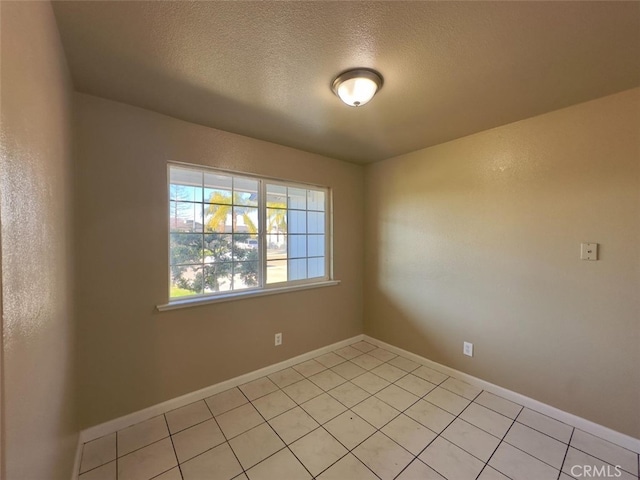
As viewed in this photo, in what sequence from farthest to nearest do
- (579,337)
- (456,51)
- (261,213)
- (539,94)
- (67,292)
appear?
(261,213), (579,337), (539,94), (67,292), (456,51)

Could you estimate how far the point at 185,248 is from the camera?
7.29 feet

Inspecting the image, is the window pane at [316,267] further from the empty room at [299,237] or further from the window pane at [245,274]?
the window pane at [245,274]

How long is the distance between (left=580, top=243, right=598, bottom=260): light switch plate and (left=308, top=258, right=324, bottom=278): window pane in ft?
7.34

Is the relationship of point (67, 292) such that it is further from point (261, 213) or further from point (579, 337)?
point (579, 337)

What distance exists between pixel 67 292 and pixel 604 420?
3450mm

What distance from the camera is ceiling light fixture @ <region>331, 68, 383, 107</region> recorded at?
1.53 m

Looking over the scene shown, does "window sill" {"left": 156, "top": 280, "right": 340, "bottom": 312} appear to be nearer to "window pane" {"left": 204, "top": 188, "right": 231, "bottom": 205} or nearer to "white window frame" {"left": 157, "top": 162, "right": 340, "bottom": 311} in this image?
"white window frame" {"left": 157, "top": 162, "right": 340, "bottom": 311}

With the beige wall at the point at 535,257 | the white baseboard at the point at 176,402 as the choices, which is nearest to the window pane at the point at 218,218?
the white baseboard at the point at 176,402

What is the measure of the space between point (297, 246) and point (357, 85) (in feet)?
5.77

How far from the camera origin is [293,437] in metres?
1.80

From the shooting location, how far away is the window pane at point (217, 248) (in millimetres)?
2326

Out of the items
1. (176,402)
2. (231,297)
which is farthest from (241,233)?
(176,402)

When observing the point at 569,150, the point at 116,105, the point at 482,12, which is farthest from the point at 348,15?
the point at 569,150

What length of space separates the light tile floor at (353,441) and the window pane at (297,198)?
5.81 feet
